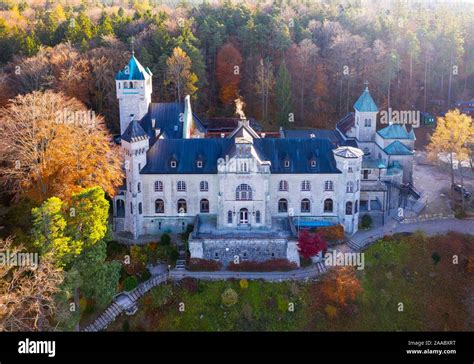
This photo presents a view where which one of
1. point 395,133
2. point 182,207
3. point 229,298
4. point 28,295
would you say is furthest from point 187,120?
point 28,295

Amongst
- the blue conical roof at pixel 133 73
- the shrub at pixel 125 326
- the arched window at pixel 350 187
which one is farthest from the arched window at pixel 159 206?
the arched window at pixel 350 187

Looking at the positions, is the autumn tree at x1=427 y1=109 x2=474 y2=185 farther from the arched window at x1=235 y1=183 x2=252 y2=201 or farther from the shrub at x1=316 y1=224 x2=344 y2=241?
the arched window at x1=235 y1=183 x2=252 y2=201

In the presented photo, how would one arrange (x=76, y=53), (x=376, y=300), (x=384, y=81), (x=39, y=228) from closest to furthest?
(x=39, y=228) → (x=376, y=300) → (x=76, y=53) → (x=384, y=81)

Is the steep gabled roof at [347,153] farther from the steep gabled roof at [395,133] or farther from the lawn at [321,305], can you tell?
the steep gabled roof at [395,133]

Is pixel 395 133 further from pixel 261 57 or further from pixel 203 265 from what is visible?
pixel 261 57

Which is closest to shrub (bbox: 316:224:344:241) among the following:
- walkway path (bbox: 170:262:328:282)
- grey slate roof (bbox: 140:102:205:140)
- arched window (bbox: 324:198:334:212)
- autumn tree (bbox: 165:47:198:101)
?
arched window (bbox: 324:198:334:212)
